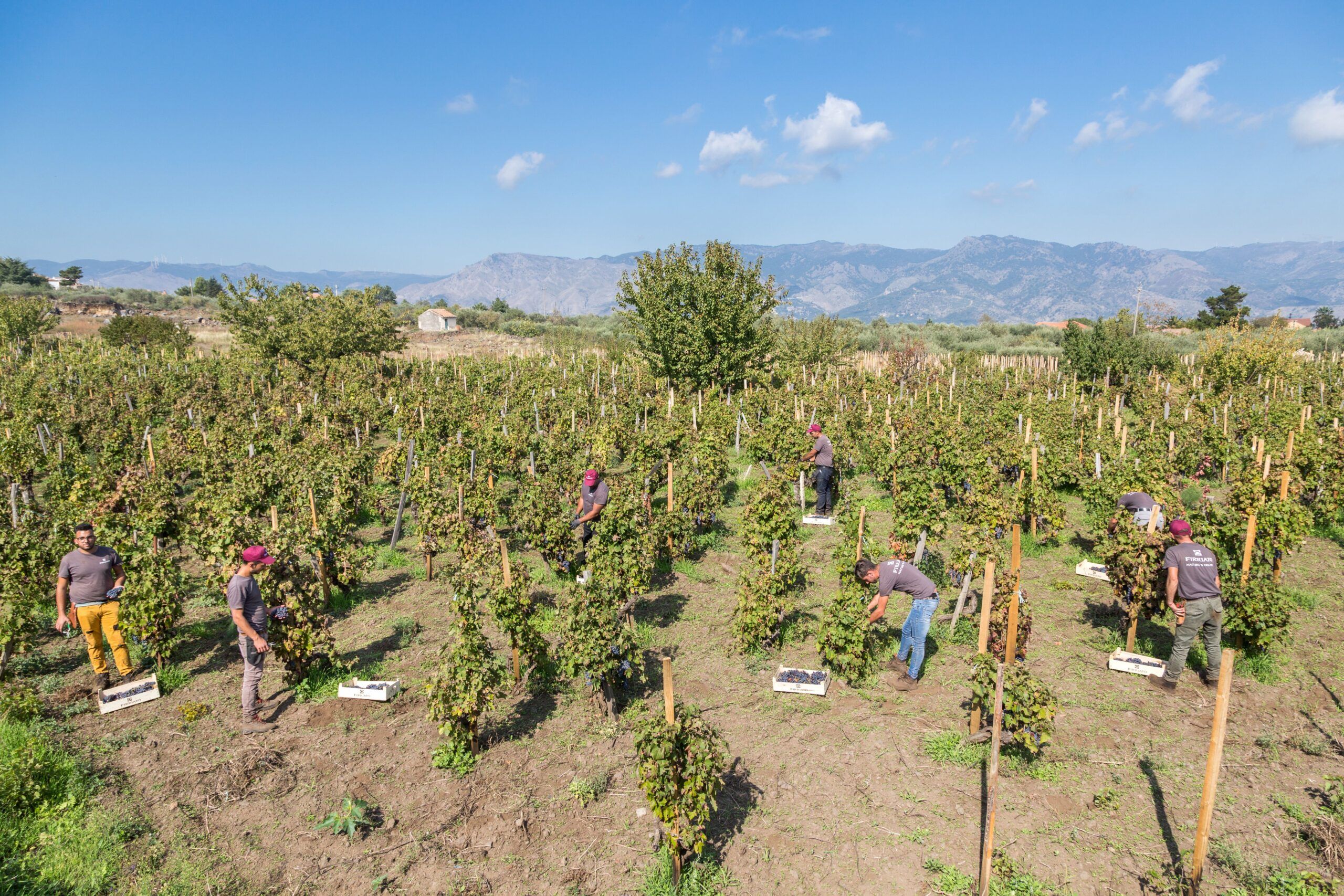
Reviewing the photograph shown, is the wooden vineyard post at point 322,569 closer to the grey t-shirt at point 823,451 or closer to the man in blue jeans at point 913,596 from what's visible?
the man in blue jeans at point 913,596

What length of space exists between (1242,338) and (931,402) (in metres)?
15.2

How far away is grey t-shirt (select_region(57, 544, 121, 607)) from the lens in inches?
266

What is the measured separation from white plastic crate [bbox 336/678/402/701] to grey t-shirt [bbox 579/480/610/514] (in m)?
3.63

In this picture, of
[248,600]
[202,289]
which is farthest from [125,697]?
[202,289]

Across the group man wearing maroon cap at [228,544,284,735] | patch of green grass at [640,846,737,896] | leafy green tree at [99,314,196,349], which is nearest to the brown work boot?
man wearing maroon cap at [228,544,284,735]

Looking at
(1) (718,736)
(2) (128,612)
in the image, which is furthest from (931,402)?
(2) (128,612)

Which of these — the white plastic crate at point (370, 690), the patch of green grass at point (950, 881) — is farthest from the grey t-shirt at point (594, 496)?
the patch of green grass at point (950, 881)

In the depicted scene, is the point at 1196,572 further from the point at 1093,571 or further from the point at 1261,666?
the point at 1093,571

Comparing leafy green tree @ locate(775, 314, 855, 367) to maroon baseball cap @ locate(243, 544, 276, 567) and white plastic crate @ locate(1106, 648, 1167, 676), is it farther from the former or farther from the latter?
maroon baseball cap @ locate(243, 544, 276, 567)

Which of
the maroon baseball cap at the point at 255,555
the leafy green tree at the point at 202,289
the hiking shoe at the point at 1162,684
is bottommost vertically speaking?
the hiking shoe at the point at 1162,684

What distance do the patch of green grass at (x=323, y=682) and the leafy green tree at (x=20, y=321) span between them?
37836 mm

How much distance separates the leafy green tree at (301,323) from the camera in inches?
1042

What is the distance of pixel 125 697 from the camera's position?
6.87 m

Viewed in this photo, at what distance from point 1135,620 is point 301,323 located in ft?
95.5
